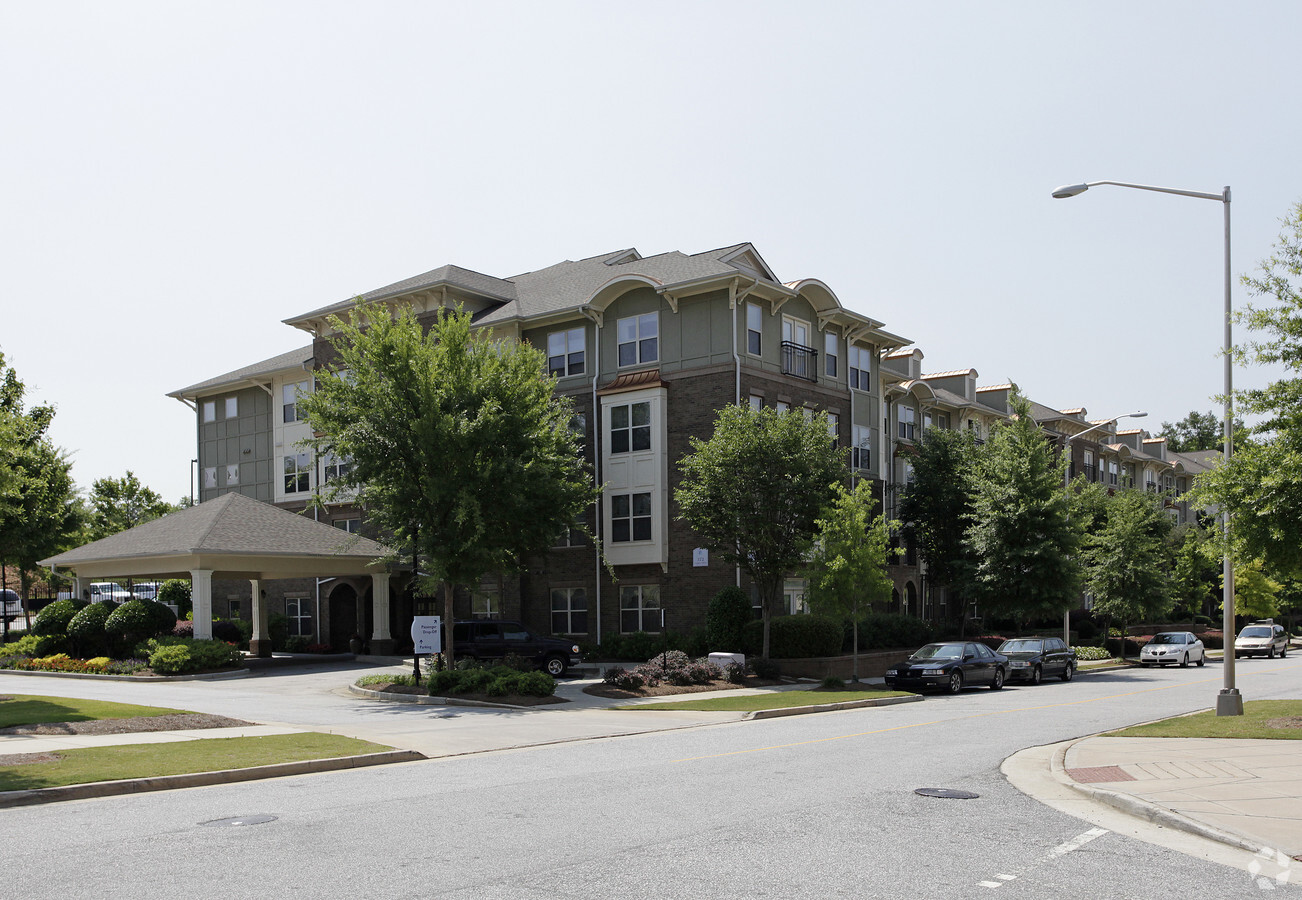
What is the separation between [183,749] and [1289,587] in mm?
75648

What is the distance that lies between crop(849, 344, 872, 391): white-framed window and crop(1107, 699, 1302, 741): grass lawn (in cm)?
2133

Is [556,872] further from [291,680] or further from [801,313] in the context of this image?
[801,313]

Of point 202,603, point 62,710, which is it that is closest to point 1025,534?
point 202,603

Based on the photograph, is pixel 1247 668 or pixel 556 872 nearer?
pixel 556 872

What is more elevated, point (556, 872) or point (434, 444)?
point (434, 444)

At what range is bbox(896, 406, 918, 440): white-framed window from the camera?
47.4 metres

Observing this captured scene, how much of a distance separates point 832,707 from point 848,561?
207 inches

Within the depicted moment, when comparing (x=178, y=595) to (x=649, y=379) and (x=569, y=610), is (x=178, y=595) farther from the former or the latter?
(x=649, y=379)

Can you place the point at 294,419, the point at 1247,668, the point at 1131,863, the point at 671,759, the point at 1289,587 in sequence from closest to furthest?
the point at 1131,863
the point at 671,759
the point at 1247,668
the point at 294,419
the point at 1289,587

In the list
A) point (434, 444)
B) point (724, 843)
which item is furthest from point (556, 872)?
point (434, 444)

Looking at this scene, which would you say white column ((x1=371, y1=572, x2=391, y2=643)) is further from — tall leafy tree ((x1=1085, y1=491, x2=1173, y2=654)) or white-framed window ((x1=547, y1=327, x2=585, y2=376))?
tall leafy tree ((x1=1085, y1=491, x2=1173, y2=654))

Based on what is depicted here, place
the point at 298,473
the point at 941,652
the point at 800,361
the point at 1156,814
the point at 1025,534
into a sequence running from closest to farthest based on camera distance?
the point at 1156,814
the point at 941,652
the point at 800,361
the point at 1025,534
the point at 298,473

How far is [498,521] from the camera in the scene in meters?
26.6

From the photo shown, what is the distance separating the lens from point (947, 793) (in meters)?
11.4
